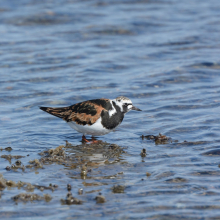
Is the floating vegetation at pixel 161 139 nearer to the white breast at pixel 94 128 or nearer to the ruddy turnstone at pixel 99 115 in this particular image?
the ruddy turnstone at pixel 99 115

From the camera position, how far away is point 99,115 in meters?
7.29

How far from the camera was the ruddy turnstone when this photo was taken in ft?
23.8

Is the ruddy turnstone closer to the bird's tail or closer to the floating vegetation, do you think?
the bird's tail

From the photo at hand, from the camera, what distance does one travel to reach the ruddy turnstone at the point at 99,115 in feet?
23.8

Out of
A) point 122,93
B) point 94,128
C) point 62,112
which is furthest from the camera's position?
point 122,93

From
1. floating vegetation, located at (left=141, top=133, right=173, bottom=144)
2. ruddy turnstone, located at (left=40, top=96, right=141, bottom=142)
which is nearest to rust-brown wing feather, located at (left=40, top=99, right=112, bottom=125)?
ruddy turnstone, located at (left=40, top=96, right=141, bottom=142)

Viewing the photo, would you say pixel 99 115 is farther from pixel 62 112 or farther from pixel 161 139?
pixel 161 139

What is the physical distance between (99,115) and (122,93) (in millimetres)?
3216

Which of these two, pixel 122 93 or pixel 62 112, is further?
pixel 122 93

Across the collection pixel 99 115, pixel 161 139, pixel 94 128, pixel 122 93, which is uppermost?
pixel 122 93

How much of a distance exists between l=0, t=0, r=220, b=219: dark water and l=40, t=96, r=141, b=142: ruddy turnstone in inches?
18.4

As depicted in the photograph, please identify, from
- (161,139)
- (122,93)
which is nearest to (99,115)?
(161,139)

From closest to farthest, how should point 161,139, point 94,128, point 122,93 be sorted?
point 94,128 → point 161,139 → point 122,93

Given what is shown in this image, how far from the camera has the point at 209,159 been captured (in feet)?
21.2
